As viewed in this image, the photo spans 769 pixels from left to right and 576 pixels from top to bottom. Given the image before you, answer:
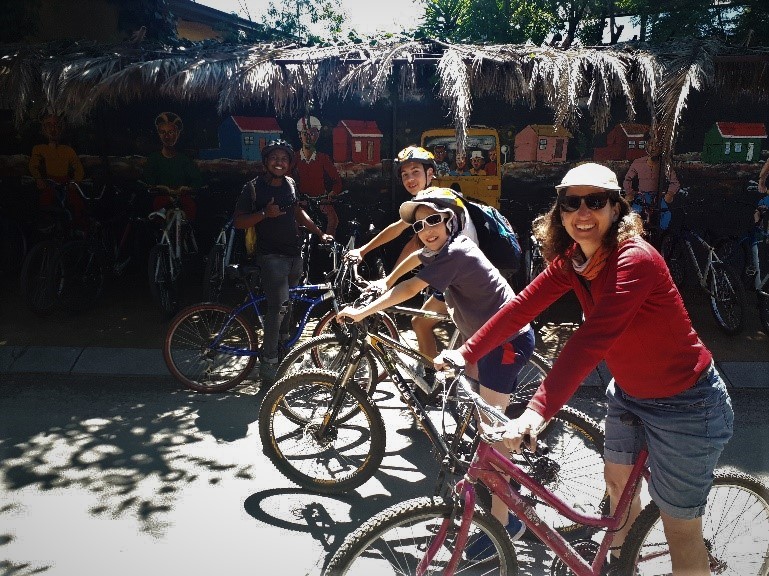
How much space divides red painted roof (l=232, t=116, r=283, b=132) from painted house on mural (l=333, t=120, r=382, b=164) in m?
0.87

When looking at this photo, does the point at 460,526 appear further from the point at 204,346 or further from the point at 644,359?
the point at 204,346

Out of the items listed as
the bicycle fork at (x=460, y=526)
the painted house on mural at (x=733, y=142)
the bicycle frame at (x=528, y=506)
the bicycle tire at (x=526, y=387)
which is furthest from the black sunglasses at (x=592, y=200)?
the painted house on mural at (x=733, y=142)

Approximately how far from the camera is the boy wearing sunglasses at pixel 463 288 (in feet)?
11.8

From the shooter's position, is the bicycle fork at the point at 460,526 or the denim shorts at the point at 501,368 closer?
the bicycle fork at the point at 460,526

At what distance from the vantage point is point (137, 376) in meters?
6.20

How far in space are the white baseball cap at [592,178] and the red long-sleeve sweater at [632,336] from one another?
236mm

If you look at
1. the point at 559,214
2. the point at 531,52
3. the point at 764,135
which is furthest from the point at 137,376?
the point at 764,135

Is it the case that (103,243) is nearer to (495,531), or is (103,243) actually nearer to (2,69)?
(2,69)

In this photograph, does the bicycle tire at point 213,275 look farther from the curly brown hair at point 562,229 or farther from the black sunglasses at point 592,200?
the black sunglasses at point 592,200

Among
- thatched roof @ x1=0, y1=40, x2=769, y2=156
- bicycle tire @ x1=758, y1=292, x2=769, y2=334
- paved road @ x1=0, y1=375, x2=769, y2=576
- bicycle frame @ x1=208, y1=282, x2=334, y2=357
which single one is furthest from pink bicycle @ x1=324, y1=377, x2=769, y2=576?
thatched roof @ x1=0, y1=40, x2=769, y2=156

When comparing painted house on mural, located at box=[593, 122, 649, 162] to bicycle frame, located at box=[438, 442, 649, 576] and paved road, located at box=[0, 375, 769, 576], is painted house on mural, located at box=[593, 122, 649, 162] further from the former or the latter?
bicycle frame, located at box=[438, 442, 649, 576]

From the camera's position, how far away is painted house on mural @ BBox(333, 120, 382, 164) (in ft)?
29.4

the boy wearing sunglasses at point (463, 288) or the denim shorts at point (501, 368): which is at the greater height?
the boy wearing sunglasses at point (463, 288)

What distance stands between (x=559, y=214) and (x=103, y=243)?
7188 mm
